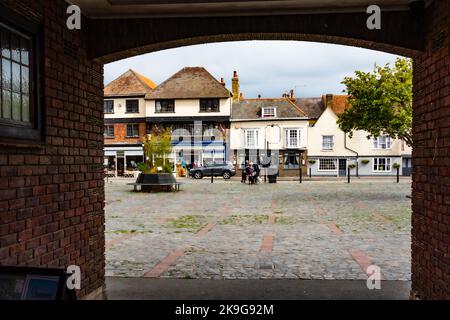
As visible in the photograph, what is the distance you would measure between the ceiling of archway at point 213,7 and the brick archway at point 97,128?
0.27 feet

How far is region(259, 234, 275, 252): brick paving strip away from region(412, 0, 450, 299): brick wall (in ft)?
11.6

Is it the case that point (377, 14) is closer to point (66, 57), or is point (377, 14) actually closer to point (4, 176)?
point (66, 57)

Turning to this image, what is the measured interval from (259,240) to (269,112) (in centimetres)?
3672

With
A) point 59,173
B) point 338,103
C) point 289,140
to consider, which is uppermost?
point 338,103

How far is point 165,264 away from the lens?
703 cm

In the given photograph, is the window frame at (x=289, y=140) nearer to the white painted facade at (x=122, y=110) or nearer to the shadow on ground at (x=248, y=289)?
the white painted facade at (x=122, y=110)

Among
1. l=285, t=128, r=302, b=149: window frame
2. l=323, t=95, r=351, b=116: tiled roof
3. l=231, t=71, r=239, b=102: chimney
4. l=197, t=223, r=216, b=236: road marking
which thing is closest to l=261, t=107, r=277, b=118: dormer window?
l=285, t=128, r=302, b=149: window frame

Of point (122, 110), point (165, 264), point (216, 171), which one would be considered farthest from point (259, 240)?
point (122, 110)

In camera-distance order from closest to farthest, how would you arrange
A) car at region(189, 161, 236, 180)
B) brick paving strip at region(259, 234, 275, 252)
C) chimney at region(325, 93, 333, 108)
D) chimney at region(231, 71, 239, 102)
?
brick paving strip at region(259, 234, 275, 252) → car at region(189, 161, 236, 180) → chimney at region(325, 93, 333, 108) → chimney at region(231, 71, 239, 102)

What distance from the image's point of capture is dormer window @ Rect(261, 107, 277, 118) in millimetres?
44969

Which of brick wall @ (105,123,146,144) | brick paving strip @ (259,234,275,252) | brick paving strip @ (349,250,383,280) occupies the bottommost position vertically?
brick paving strip @ (259,234,275,252)

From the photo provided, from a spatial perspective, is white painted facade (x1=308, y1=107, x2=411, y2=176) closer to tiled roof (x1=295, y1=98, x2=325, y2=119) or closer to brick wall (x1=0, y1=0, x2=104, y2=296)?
tiled roof (x1=295, y1=98, x2=325, y2=119)

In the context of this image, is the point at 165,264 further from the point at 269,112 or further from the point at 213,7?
the point at 269,112

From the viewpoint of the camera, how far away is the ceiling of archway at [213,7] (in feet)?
13.9
